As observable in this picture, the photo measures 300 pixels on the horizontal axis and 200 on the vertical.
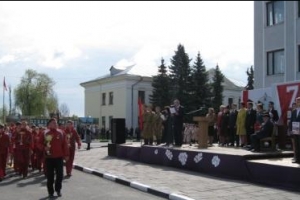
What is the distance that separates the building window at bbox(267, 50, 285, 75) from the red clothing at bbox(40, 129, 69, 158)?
23.0 meters

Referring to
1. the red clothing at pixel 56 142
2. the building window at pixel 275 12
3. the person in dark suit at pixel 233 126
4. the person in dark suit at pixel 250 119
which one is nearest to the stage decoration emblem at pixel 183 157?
the person in dark suit at pixel 250 119

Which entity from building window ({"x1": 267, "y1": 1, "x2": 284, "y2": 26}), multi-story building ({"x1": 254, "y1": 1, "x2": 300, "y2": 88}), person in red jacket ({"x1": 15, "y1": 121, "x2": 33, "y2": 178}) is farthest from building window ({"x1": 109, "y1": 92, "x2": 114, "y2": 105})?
person in red jacket ({"x1": 15, "y1": 121, "x2": 33, "y2": 178})

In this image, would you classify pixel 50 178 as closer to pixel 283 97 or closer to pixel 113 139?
pixel 283 97

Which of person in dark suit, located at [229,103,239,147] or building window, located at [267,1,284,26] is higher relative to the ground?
building window, located at [267,1,284,26]

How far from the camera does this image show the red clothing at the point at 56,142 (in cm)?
1147

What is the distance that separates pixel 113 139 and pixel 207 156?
942cm

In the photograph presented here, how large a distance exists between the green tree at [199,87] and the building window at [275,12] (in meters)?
25.1

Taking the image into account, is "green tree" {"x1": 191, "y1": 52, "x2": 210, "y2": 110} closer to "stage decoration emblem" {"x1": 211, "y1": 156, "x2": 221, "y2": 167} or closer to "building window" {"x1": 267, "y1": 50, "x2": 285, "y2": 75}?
"building window" {"x1": 267, "y1": 50, "x2": 285, "y2": 75}

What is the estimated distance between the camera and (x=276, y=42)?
32219 mm

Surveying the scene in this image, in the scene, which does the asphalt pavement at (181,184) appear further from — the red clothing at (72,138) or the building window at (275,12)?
the building window at (275,12)

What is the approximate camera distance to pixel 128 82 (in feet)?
218

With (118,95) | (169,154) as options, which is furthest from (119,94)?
(169,154)

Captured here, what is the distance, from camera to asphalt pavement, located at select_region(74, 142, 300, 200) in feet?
35.3

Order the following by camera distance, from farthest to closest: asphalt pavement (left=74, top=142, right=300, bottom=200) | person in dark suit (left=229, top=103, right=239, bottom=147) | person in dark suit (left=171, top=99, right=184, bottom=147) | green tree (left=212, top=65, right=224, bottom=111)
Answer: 1. green tree (left=212, top=65, right=224, bottom=111)
2. person in dark suit (left=229, top=103, right=239, bottom=147)
3. person in dark suit (left=171, top=99, right=184, bottom=147)
4. asphalt pavement (left=74, top=142, right=300, bottom=200)
